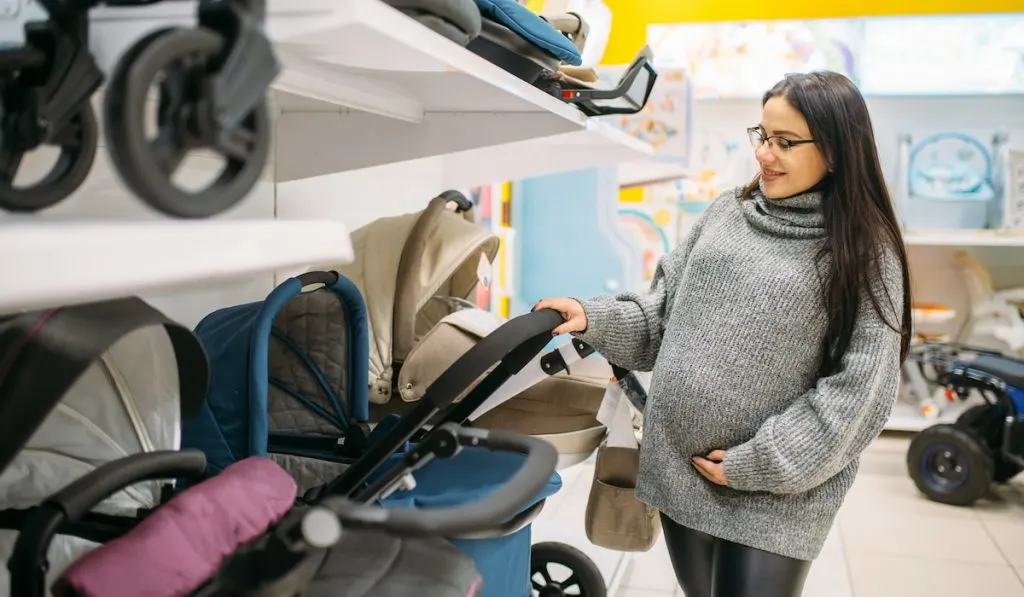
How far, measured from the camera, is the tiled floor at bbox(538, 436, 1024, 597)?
2.38 meters

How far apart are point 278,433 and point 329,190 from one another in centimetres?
82

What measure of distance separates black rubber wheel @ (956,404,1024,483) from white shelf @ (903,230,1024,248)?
1.05 m

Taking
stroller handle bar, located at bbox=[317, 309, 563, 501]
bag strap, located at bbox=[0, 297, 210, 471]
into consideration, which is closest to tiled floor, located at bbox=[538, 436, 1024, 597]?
stroller handle bar, located at bbox=[317, 309, 563, 501]

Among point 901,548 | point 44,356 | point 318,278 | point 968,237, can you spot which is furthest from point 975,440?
point 44,356

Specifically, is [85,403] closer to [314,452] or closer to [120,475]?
[120,475]

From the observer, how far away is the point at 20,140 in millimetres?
563

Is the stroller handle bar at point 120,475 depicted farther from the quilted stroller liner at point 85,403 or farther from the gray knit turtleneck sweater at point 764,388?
the gray knit turtleneck sweater at point 764,388

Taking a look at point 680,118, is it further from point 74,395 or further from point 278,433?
point 74,395

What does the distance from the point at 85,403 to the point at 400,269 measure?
2.34 feet

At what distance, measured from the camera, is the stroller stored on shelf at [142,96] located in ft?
1.63

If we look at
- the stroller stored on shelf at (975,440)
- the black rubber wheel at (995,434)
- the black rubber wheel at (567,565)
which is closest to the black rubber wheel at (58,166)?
the black rubber wheel at (567,565)

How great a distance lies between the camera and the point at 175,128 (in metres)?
0.54

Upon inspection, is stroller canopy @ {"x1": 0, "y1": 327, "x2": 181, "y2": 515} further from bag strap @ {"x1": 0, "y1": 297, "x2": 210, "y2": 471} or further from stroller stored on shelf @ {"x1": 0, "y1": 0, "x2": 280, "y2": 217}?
stroller stored on shelf @ {"x1": 0, "y1": 0, "x2": 280, "y2": 217}

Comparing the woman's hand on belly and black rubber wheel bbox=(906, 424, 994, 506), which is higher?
the woman's hand on belly
